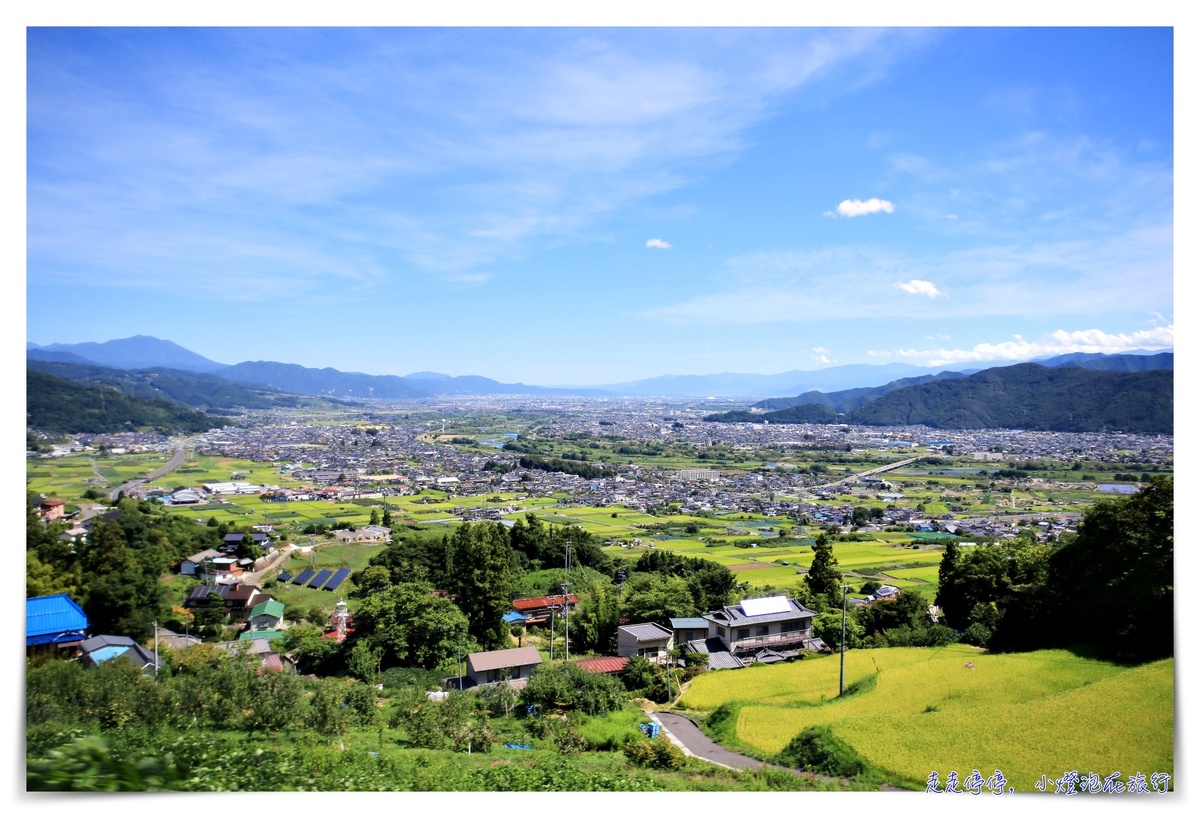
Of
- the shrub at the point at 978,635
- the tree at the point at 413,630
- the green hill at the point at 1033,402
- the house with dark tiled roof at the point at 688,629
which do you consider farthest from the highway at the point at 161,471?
the green hill at the point at 1033,402

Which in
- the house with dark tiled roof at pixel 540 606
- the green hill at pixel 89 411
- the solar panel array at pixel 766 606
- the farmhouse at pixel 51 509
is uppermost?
the green hill at pixel 89 411

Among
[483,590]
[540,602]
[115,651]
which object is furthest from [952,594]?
[115,651]

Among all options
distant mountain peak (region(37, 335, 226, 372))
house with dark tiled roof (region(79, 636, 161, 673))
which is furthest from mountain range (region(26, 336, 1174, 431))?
house with dark tiled roof (region(79, 636, 161, 673))

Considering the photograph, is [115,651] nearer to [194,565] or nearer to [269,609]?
[269,609]

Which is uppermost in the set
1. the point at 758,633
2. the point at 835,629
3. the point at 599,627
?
the point at 835,629

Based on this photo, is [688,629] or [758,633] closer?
[758,633]

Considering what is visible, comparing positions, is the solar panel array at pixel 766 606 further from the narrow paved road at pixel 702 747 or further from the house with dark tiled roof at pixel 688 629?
the narrow paved road at pixel 702 747

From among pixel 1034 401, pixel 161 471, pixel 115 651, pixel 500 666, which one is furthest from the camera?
pixel 1034 401
